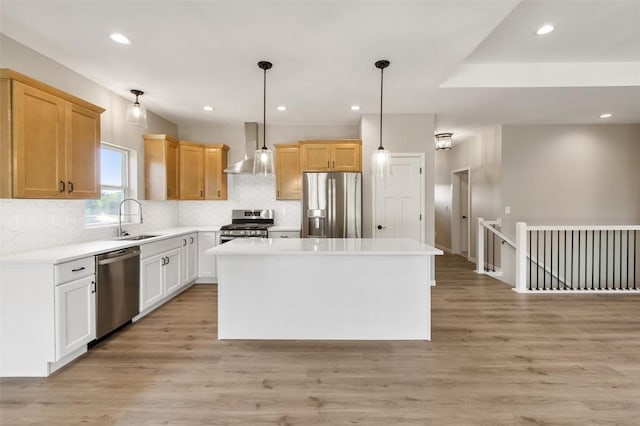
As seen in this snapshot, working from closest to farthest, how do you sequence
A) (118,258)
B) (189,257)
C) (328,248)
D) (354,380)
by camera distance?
(354,380)
(328,248)
(118,258)
(189,257)

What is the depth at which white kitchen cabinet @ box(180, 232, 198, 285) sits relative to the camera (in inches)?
174

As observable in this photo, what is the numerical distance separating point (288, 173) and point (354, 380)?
3.55 metres

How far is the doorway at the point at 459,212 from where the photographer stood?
7.52m

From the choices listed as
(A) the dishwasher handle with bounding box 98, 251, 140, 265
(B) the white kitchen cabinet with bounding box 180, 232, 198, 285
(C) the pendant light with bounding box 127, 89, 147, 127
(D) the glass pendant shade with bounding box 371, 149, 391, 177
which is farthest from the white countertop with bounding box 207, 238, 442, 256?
(C) the pendant light with bounding box 127, 89, 147, 127

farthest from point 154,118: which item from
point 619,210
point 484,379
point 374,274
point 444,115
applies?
point 619,210

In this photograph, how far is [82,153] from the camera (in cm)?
293

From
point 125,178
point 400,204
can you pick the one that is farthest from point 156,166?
point 400,204

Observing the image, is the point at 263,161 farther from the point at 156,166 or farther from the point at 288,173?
the point at 156,166

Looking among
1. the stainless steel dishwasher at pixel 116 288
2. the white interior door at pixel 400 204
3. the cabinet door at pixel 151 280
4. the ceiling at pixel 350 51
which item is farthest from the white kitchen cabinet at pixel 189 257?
the white interior door at pixel 400 204

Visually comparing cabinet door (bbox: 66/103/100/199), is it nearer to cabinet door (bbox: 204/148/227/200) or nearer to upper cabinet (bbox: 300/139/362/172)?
cabinet door (bbox: 204/148/227/200)

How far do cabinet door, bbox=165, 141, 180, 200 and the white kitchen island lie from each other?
2471 millimetres

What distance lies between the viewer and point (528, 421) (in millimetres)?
1828

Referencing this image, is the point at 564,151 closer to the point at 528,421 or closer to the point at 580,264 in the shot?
the point at 580,264

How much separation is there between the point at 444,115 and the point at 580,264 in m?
3.76
